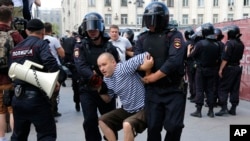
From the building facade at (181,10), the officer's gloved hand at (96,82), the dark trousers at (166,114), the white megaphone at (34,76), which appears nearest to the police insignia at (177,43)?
the dark trousers at (166,114)

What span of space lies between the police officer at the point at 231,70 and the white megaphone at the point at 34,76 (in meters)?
4.54

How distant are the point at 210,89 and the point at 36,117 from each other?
439 cm

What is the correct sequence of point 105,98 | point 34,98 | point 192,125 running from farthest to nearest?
point 192,125
point 105,98
point 34,98

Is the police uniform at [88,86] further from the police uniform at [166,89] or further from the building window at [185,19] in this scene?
the building window at [185,19]

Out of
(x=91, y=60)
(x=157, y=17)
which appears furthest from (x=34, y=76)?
(x=157, y=17)

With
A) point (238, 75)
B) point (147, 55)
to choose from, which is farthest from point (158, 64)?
point (238, 75)

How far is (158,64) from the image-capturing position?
398 centimetres

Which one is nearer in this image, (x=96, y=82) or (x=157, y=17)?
(x=157, y=17)

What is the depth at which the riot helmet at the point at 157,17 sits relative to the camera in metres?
4.02

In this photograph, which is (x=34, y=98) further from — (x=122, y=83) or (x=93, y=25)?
(x=93, y=25)

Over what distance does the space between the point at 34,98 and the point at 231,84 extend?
4959 mm

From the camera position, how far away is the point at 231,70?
25.7 ft

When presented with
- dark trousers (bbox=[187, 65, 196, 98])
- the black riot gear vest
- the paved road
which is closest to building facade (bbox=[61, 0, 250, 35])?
dark trousers (bbox=[187, 65, 196, 98])

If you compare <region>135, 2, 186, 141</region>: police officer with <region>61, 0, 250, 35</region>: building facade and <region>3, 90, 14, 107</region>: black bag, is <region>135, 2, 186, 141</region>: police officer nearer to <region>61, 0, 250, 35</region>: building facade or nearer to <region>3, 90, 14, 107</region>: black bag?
<region>3, 90, 14, 107</region>: black bag
